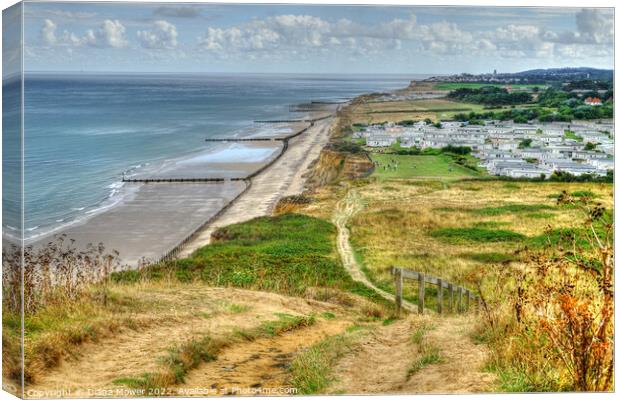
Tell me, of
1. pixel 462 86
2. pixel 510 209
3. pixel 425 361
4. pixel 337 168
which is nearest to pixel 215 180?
pixel 337 168

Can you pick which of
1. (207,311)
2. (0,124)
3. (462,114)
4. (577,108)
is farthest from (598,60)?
(0,124)

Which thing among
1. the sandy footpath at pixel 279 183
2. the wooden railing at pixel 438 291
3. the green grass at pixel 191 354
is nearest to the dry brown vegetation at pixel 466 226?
the wooden railing at pixel 438 291

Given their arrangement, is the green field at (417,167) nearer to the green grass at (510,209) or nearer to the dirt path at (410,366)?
the green grass at (510,209)

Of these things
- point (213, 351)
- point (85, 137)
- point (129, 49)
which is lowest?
point (213, 351)

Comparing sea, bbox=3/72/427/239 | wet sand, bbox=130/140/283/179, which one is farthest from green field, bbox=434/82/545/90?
wet sand, bbox=130/140/283/179

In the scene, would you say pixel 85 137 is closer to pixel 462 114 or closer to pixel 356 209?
pixel 356 209

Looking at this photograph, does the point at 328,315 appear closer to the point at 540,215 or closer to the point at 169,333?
the point at 169,333
